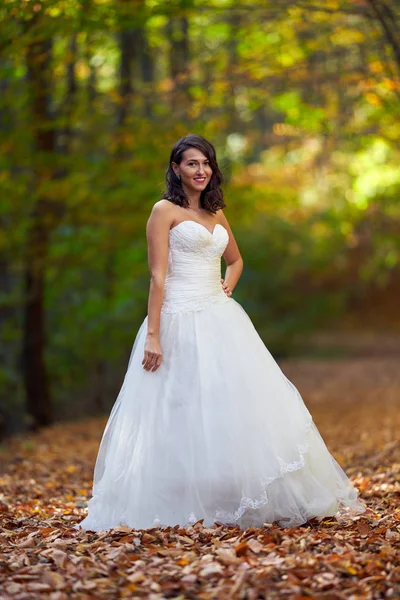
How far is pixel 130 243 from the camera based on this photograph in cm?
1287

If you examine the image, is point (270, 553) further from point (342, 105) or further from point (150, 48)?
point (150, 48)

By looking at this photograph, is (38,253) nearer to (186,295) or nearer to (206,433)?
(186,295)

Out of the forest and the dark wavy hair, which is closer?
the forest

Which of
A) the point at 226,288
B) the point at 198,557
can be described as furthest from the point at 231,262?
the point at 198,557

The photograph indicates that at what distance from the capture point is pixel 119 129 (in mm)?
11375

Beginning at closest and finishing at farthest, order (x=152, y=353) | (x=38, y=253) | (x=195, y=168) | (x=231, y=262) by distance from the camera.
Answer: (x=152, y=353) → (x=195, y=168) → (x=231, y=262) → (x=38, y=253)

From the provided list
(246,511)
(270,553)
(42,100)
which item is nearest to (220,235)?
(246,511)

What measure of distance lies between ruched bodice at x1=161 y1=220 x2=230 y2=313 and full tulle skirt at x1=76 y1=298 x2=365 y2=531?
0.22 feet

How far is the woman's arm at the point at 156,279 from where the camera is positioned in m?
4.91

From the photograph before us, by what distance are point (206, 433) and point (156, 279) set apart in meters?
0.92

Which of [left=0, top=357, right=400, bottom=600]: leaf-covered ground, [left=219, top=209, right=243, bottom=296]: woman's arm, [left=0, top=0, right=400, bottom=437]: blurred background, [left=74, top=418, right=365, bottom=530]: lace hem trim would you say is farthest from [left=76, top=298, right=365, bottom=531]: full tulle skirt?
[left=0, top=0, right=400, bottom=437]: blurred background

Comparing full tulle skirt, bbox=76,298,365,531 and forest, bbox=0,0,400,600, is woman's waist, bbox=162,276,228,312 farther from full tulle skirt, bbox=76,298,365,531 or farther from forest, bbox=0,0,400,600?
forest, bbox=0,0,400,600

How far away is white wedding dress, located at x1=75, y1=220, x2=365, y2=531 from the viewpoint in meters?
4.72

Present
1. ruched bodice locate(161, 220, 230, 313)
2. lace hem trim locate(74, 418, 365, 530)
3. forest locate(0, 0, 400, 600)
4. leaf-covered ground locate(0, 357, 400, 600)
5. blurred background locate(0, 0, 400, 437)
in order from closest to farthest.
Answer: leaf-covered ground locate(0, 357, 400, 600), forest locate(0, 0, 400, 600), lace hem trim locate(74, 418, 365, 530), ruched bodice locate(161, 220, 230, 313), blurred background locate(0, 0, 400, 437)
